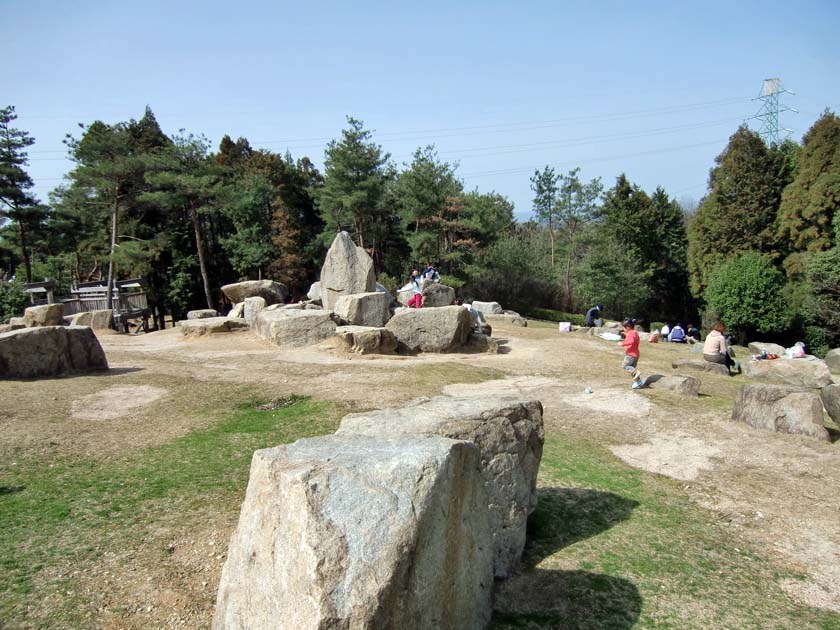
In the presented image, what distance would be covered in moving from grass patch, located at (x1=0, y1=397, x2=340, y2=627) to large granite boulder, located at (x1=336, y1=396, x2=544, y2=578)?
6.89 feet

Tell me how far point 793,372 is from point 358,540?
53.2 feet

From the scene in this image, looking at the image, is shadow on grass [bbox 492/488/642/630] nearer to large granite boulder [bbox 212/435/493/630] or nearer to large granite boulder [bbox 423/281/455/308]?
large granite boulder [bbox 212/435/493/630]

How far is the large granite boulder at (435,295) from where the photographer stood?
2402 centimetres

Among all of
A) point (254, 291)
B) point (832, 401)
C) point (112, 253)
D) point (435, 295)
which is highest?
point (112, 253)

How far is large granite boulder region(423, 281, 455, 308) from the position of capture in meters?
24.0

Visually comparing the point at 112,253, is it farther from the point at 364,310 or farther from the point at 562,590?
the point at 562,590

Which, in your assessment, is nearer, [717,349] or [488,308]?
[717,349]

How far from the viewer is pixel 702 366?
15.4 metres

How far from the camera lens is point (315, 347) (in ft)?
52.5

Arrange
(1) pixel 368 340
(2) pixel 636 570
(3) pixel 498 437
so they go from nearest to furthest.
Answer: (2) pixel 636 570
(3) pixel 498 437
(1) pixel 368 340

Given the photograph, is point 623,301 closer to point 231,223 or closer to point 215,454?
point 231,223

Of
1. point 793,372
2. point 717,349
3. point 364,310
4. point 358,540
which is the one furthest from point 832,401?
point 364,310

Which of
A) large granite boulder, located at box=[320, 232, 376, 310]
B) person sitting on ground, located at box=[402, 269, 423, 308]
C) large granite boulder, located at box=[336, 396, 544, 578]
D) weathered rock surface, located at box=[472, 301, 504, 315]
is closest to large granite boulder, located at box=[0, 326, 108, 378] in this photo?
large granite boulder, located at box=[320, 232, 376, 310]

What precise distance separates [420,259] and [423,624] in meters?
34.3
